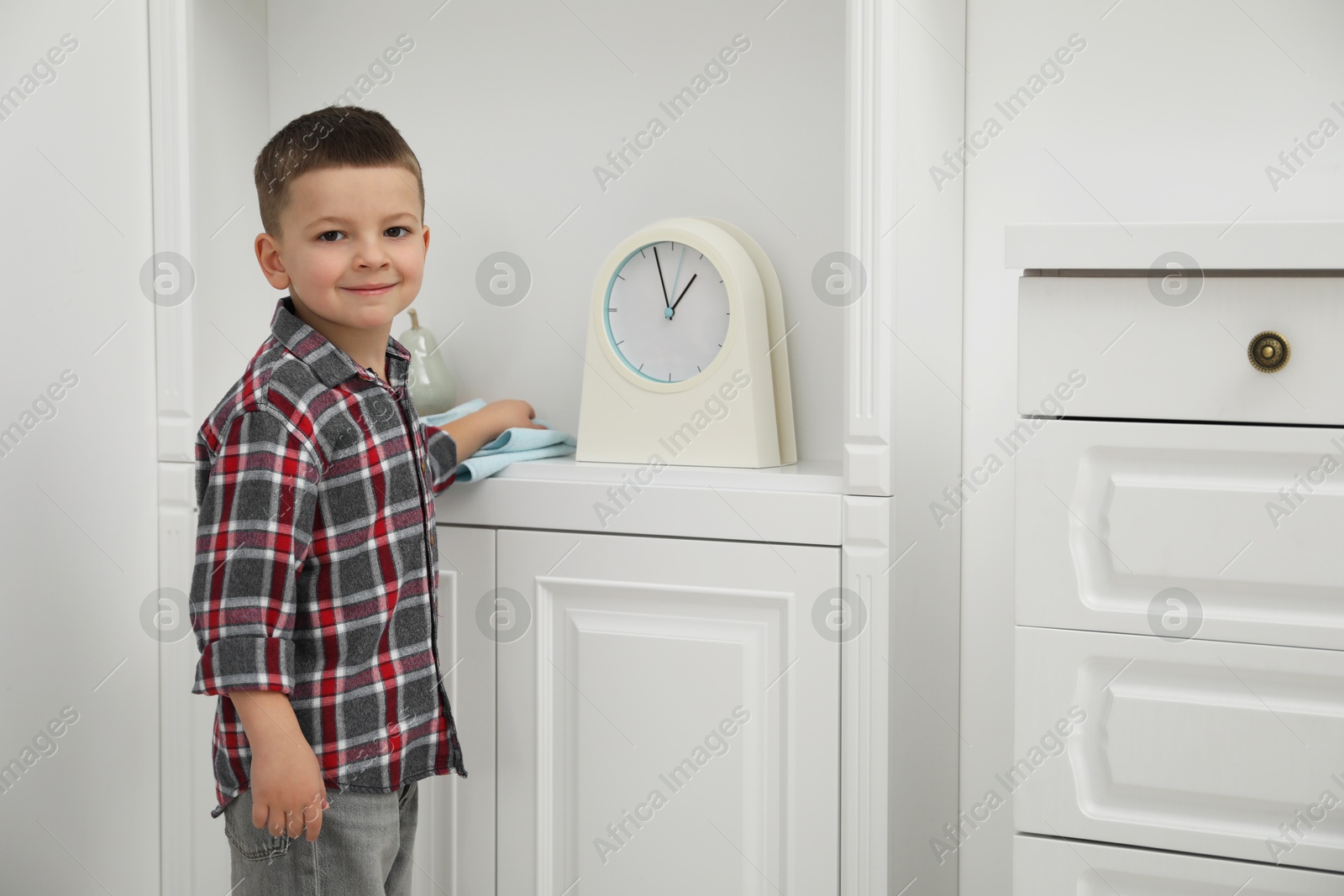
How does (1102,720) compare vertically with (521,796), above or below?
above

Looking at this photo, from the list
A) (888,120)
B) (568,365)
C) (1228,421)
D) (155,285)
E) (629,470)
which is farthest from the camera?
(568,365)

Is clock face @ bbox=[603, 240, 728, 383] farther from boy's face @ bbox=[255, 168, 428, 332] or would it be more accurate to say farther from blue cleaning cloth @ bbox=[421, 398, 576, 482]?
boy's face @ bbox=[255, 168, 428, 332]

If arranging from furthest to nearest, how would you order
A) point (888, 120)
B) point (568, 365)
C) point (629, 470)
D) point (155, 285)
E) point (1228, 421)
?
point (568, 365)
point (155, 285)
point (629, 470)
point (888, 120)
point (1228, 421)

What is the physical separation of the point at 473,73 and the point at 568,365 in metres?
0.38

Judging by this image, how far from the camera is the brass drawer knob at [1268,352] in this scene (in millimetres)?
706

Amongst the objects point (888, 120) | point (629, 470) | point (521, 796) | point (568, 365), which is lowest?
point (521, 796)

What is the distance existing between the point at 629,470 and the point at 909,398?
27 cm

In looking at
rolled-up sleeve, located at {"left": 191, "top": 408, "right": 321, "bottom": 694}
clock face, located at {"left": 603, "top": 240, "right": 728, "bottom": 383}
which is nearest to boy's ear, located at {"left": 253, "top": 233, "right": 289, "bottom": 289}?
rolled-up sleeve, located at {"left": 191, "top": 408, "right": 321, "bottom": 694}

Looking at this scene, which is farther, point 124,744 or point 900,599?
point 124,744

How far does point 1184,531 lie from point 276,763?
2.16ft

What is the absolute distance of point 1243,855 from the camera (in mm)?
743

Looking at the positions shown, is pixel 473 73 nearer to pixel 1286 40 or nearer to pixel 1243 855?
pixel 1286 40

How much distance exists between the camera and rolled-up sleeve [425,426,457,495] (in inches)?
38.9

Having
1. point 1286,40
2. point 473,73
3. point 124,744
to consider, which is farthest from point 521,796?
point 1286,40
